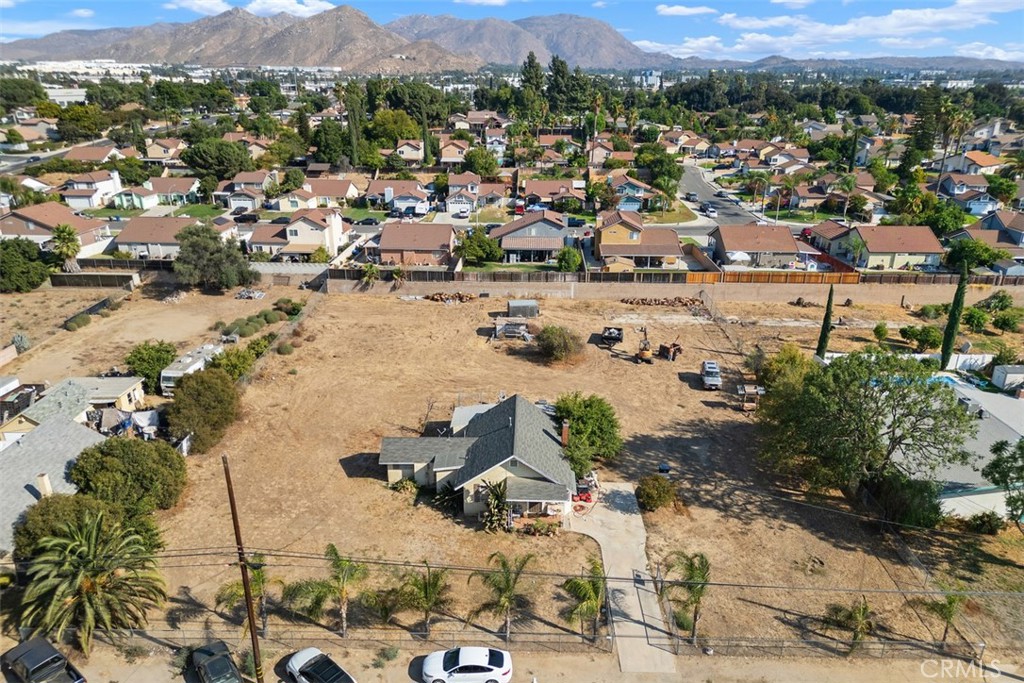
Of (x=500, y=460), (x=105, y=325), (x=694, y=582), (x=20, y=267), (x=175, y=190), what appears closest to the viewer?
(x=694, y=582)

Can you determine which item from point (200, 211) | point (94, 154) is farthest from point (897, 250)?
point (94, 154)

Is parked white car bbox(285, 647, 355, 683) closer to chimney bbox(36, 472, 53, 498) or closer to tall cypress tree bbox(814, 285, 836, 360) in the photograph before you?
chimney bbox(36, 472, 53, 498)

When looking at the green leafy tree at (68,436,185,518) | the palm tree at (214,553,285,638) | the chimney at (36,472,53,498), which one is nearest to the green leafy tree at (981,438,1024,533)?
the palm tree at (214,553,285,638)

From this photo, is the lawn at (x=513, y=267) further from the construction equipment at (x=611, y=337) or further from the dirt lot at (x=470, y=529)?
the construction equipment at (x=611, y=337)

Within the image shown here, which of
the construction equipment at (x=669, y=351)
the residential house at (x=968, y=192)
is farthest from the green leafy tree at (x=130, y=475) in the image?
the residential house at (x=968, y=192)

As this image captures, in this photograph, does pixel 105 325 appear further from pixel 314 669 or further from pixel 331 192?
pixel 331 192
